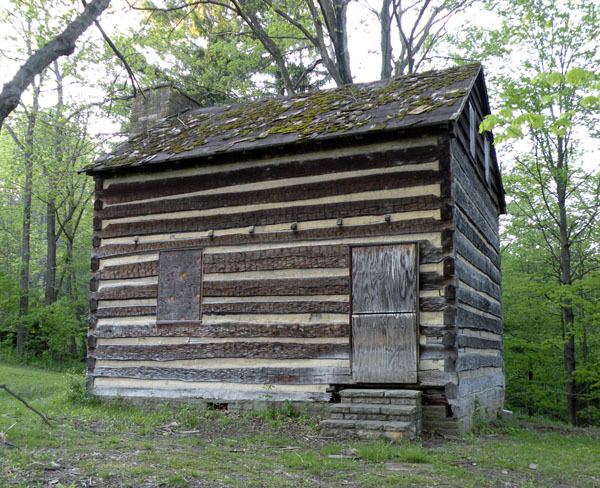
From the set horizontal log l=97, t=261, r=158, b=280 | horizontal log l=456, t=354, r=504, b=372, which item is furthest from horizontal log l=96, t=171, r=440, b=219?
horizontal log l=456, t=354, r=504, b=372

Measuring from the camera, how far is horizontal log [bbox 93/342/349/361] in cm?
1011

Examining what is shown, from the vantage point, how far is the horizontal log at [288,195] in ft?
32.3

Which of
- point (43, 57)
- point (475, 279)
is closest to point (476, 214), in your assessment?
point (475, 279)

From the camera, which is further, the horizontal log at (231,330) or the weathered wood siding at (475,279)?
the horizontal log at (231,330)

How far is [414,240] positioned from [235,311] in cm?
341

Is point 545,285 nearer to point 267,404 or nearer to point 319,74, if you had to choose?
point 267,404

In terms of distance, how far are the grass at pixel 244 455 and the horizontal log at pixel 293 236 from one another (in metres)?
2.90

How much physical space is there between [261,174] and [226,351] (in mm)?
3211

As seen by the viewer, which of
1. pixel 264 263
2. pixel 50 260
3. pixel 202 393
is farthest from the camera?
pixel 50 260

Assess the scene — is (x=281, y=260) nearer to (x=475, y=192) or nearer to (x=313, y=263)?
(x=313, y=263)

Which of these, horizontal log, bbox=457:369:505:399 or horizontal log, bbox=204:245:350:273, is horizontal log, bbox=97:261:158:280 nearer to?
horizontal log, bbox=204:245:350:273

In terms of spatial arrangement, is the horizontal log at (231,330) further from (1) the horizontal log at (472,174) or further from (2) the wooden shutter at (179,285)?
(1) the horizontal log at (472,174)

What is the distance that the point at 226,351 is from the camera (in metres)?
10.9

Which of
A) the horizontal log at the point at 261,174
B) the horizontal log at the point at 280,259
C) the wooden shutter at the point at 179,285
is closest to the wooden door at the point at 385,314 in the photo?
the horizontal log at the point at 280,259
